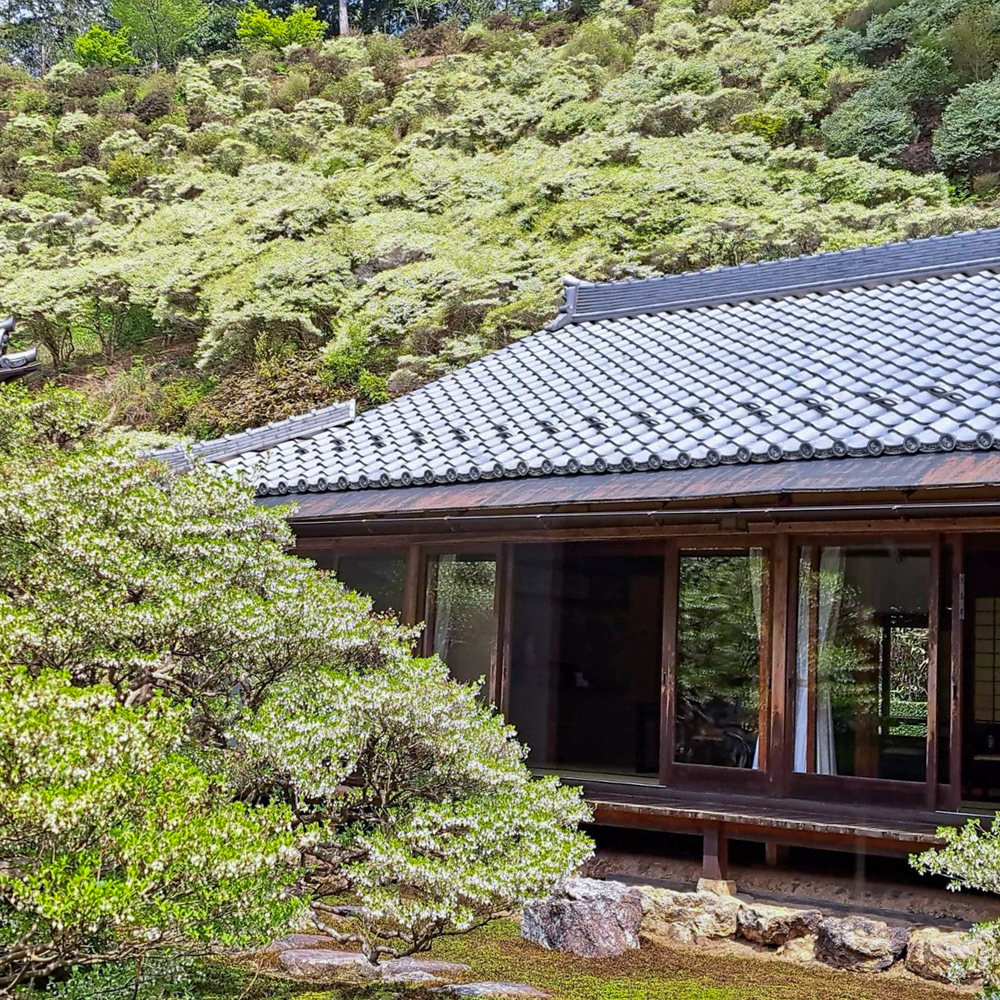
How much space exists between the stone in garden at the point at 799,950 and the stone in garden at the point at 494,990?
67.7 inches

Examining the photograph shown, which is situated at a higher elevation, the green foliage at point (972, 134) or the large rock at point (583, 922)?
the green foliage at point (972, 134)

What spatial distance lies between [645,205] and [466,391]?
13.2 metres

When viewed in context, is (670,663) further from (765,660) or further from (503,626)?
(503,626)

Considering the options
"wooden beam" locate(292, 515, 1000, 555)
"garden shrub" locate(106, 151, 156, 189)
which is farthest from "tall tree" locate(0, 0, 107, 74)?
"wooden beam" locate(292, 515, 1000, 555)

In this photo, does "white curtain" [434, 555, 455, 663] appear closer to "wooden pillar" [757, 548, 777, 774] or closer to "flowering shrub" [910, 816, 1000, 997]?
"wooden pillar" [757, 548, 777, 774]

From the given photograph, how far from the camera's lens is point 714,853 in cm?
720

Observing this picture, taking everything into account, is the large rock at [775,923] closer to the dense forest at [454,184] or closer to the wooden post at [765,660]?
the wooden post at [765,660]

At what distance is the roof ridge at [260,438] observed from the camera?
408 inches

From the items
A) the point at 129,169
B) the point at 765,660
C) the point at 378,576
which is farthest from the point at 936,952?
the point at 129,169

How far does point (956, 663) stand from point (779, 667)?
1.11 meters

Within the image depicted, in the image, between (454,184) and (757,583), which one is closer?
(757,583)

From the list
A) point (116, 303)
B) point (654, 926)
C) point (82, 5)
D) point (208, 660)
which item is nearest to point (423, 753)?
point (208, 660)

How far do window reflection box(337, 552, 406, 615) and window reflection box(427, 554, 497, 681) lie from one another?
1.17ft

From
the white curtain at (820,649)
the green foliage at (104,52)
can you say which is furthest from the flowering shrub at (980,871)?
the green foliage at (104,52)
